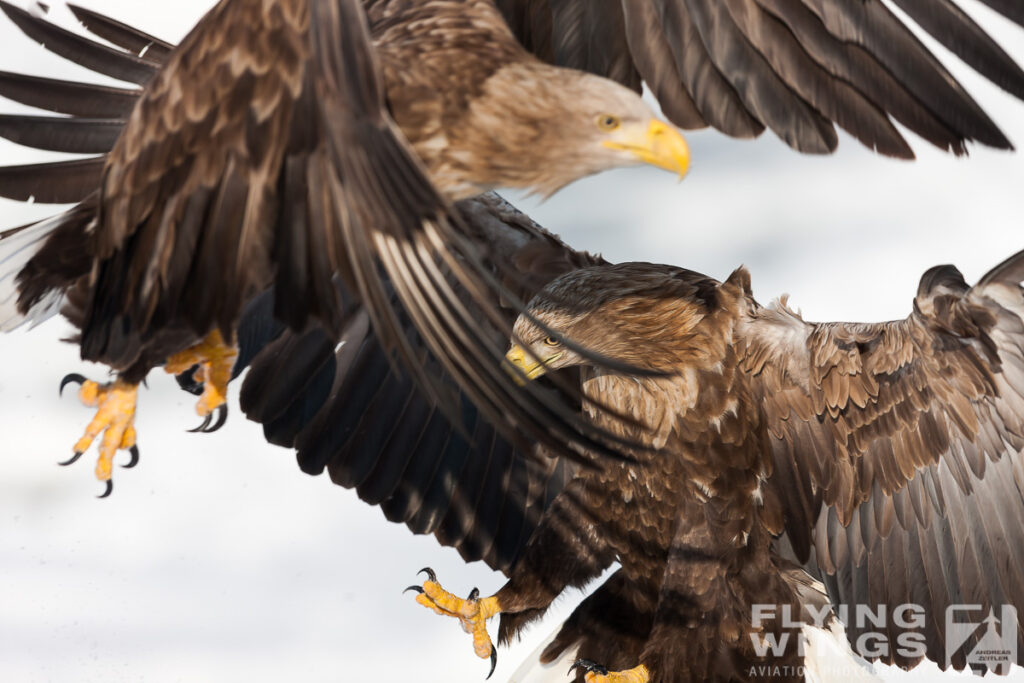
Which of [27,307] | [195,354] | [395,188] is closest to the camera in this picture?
[395,188]

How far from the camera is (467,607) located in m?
4.40

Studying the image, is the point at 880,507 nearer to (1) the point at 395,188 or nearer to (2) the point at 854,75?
(2) the point at 854,75

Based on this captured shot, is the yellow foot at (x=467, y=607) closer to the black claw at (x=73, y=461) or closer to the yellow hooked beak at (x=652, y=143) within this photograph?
the black claw at (x=73, y=461)

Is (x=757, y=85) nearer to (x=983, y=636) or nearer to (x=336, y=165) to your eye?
(x=336, y=165)

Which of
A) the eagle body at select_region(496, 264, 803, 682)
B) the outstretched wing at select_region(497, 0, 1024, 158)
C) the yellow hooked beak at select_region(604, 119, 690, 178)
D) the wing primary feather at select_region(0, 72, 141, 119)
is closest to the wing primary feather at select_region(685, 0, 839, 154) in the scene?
the outstretched wing at select_region(497, 0, 1024, 158)

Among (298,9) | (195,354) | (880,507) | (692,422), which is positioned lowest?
(880,507)

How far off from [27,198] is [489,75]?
1.86 m

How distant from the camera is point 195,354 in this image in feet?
11.1

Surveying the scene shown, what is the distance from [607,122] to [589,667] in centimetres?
237

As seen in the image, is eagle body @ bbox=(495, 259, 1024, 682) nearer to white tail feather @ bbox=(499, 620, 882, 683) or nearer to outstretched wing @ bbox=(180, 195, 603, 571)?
white tail feather @ bbox=(499, 620, 882, 683)

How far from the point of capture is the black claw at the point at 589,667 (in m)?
4.21

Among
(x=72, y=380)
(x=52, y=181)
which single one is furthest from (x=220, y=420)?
(x=52, y=181)

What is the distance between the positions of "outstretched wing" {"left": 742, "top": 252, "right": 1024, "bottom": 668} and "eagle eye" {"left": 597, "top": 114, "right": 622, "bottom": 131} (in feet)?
4.47

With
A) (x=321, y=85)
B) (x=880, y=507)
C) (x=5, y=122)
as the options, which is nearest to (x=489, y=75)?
(x=321, y=85)
